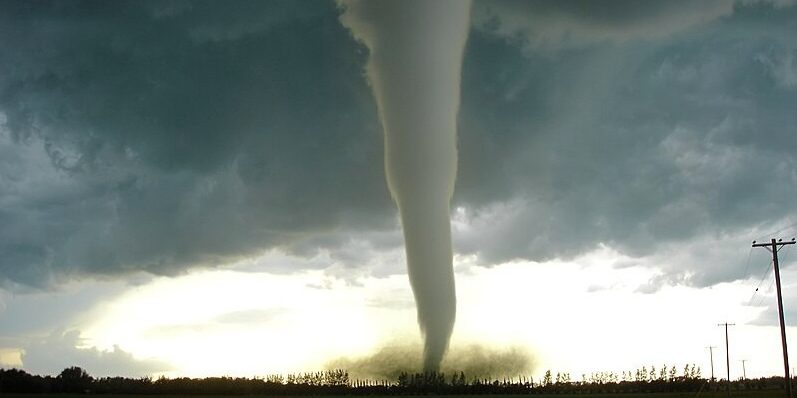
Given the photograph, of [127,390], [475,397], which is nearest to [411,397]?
[475,397]

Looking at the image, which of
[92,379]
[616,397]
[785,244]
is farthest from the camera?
[92,379]

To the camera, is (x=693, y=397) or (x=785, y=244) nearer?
(x=785, y=244)

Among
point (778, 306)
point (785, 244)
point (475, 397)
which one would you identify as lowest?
point (475, 397)

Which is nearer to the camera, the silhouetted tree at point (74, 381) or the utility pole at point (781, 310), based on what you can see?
the utility pole at point (781, 310)

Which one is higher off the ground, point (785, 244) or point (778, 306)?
point (785, 244)

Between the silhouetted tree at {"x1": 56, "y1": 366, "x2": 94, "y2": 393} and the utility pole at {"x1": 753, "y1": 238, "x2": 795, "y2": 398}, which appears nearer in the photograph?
the utility pole at {"x1": 753, "y1": 238, "x2": 795, "y2": 398}

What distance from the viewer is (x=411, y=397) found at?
173375 millimetres

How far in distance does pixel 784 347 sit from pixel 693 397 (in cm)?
8930

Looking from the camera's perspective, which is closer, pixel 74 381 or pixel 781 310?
pixel 781 310

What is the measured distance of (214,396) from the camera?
18262cm

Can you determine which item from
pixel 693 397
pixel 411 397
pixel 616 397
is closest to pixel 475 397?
pixel 411 397

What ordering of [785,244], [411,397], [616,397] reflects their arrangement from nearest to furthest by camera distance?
1. [785,244]
2. [616,397]
3. [411,397]

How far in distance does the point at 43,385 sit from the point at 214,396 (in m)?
37.7

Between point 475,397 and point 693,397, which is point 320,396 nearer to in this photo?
point 475,397
